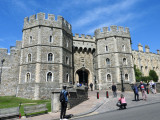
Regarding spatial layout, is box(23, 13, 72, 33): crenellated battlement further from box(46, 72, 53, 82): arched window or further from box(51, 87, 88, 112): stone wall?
box(51, 87, 88, 112): stone wall

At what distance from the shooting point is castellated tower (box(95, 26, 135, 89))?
78.7 ft

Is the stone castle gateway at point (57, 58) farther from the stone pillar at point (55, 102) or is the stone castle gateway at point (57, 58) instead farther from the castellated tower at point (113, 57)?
the stone pillar at point (55, 102)

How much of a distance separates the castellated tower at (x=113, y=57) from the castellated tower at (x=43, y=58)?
645 cm

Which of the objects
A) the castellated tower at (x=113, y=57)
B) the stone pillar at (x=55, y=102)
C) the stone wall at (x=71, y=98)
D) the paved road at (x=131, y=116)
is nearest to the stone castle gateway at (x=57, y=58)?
the castellated tower at (x=113, y=57)

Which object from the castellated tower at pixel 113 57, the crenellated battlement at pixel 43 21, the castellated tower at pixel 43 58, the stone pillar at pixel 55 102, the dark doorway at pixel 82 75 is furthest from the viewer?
the dark doorway at pixel 82 75

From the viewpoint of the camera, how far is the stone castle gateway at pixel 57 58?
19281 mm

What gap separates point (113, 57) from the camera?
24.5 m

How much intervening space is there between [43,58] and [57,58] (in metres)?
2.04

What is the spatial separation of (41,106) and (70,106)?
225cm

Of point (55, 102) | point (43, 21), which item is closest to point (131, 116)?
point (55, 102)

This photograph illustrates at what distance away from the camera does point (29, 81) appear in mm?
19172

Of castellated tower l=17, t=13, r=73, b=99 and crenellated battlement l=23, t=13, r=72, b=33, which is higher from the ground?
crenellated battlement l=23, t=13, r=72, b=33

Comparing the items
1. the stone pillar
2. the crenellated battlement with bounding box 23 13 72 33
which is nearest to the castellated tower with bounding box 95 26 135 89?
the crenellated battlement with bounding box 23 13 72 33

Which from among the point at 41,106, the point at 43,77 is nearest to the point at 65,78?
the point at 43,77
